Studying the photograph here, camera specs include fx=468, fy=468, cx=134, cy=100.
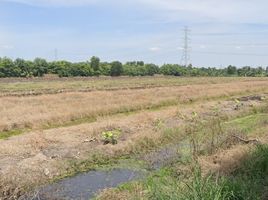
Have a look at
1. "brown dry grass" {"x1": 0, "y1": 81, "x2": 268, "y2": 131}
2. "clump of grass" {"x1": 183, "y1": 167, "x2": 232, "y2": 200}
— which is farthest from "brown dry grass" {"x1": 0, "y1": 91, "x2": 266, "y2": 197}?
"clump of grass" {"x1": 183, "y1": 167, "x2": 232, "y2": 200}

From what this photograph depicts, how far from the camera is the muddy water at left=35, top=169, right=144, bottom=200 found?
13281mm

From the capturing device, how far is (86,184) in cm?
1462

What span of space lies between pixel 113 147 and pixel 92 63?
71.0 m

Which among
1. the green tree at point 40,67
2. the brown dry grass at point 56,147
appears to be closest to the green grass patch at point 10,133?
the brown dry grass at point 56,147

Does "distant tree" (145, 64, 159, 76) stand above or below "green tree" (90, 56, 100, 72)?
below

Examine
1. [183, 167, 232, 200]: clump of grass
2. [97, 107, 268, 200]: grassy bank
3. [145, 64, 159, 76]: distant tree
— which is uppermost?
[183, 167, 232, 200]: clump of grass

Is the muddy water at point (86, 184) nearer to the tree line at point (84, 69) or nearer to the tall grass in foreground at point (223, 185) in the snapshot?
the tall grass in foreground at point (223, 185)

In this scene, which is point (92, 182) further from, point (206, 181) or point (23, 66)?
point (23, 66)

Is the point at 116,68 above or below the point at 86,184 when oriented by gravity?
above

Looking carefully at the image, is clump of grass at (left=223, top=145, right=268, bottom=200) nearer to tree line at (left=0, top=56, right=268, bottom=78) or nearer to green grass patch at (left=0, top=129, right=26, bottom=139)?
green grass patch at (left=0, top=129, right=26, bottom=139)

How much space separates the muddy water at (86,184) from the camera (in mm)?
13281

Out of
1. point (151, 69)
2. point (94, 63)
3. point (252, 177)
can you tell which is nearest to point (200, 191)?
point (252, 177)

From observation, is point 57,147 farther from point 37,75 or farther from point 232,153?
point 37,75

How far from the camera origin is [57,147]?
18.3 m
